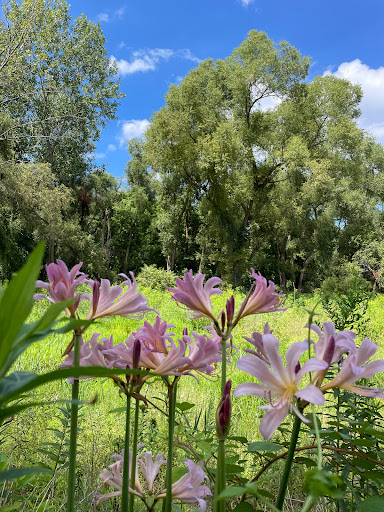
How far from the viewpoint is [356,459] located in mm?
539

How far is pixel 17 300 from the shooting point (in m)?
0.21

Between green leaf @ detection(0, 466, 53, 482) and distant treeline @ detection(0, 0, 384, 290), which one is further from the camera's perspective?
distant treeline @ detection(0, 0, 384, 290)

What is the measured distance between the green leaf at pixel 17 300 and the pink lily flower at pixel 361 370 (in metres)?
0.31

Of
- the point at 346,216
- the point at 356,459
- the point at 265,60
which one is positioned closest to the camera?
the point at 356,459

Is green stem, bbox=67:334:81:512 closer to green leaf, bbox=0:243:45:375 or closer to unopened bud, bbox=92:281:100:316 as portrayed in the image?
unopened bud, bbox=92:281:100:316

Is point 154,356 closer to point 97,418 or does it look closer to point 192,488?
point 192,488

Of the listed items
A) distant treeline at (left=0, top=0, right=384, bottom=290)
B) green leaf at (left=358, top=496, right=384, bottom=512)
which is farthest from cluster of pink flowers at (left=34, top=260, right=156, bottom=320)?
distant treeline at (left=0, top=0, right=384, bottom=290)

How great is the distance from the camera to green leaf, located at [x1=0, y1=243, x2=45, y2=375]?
0.21 metres

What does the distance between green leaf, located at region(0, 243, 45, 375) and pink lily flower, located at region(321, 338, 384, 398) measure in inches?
12.3

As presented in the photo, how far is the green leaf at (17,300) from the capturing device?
21 cm

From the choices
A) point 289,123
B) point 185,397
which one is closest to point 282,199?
point 289,123

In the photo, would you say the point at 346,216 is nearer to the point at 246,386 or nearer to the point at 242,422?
the point at 242,422

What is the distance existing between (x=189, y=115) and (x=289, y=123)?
390 centimetres

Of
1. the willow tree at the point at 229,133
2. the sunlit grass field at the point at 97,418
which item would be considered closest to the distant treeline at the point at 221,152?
the willow tree at the point at 229,133
